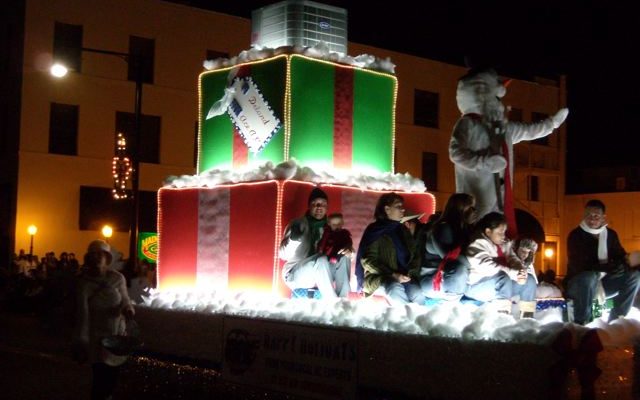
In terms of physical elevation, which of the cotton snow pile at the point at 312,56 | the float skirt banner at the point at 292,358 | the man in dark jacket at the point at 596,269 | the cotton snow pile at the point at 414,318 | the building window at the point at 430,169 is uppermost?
the building window at the point at 430,169

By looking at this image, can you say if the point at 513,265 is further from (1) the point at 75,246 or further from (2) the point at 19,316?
(1) the point at 75,246

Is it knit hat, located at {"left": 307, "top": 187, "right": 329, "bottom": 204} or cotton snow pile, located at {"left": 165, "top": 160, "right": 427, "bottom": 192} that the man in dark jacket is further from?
cotton snow pile, located at {"left": 165, "top": 160, "right": 427, "bottom": 192}

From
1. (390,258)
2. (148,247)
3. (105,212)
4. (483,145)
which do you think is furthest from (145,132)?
(390,258)

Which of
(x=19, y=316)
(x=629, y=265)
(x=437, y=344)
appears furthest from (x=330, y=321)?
(x=19, y=316)

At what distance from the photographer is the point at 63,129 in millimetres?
30141

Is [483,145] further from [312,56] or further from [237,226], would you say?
[237,226]

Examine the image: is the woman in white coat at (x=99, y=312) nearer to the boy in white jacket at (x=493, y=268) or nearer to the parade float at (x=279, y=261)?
the parade float at (x=279, y=261)

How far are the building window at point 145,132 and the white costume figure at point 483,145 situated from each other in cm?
2208

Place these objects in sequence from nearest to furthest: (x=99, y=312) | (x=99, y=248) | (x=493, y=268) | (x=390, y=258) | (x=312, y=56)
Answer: (x=99, y=312) → (x=99, y=248) → (x=493, y=268) → (x=390, y=258) → (x=312, y=56)

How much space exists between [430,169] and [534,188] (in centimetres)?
554

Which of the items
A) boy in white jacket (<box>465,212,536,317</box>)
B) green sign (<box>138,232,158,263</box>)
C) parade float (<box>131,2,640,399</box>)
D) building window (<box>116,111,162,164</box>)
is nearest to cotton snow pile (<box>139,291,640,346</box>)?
parade float (<box>131,2,640,399</box>)

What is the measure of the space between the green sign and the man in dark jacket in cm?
1672

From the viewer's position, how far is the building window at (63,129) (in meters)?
30.0

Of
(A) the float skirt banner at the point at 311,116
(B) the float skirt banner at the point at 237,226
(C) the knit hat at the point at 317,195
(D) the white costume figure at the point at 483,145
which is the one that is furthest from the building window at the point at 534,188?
(C) the knit hat at the point at 317,195
